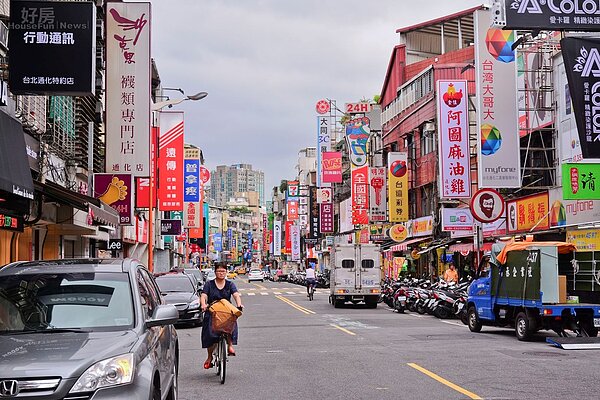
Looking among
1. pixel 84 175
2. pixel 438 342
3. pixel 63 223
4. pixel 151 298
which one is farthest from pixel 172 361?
pixel 84 175

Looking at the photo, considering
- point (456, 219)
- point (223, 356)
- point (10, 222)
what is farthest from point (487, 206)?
point (456, 219)

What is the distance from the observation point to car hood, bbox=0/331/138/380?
5.79 meters

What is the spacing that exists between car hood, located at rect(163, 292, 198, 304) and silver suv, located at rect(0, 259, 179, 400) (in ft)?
46.3

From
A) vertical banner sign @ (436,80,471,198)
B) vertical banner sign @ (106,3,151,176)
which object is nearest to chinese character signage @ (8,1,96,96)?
vertical banner sign @ (106,3,151,176)

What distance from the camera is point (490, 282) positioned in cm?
2003

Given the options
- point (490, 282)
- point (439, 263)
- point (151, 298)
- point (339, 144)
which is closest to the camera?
point (151, 298)

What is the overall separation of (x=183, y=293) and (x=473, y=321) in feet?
28.5

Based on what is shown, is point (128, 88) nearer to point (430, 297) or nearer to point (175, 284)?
point (175, 284)

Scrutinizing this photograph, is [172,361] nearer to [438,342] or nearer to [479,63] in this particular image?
[438,342]

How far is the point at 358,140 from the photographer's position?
210 ft

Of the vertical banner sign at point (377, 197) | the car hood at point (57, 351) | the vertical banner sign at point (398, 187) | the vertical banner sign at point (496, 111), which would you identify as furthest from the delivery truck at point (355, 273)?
the car hood at point (57, 351)

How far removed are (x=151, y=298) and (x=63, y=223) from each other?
14.7 m

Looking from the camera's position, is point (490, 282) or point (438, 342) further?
point (490, 282)

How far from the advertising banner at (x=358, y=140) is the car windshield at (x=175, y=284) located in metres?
38.0
